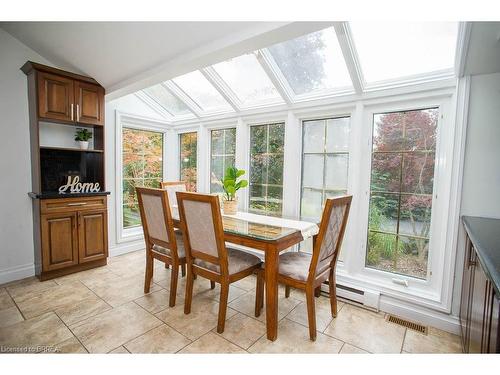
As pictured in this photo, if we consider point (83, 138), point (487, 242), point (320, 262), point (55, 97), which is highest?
point (55, 97)

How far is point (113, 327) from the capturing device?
1.96 metres

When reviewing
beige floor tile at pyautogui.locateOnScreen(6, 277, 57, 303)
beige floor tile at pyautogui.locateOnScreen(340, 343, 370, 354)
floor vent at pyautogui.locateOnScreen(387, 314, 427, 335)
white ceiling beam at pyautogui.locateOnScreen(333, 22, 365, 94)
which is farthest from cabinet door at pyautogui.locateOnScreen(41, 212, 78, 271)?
floor vent at pyautogui.locateOnScreen(387, 314, 427, 335)

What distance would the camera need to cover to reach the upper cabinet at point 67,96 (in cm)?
261

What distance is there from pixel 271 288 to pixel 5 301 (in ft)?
8.13

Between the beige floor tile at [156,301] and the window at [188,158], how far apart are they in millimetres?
1921

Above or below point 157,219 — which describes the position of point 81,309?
below

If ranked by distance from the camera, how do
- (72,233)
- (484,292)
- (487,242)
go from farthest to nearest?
(72,233) → (487,242) → (484,292)

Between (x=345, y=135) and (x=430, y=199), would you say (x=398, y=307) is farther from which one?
(x=345, y=135)

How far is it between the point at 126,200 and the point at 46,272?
1337mm

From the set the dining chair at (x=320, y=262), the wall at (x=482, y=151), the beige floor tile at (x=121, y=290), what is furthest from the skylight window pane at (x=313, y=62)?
the beige floor tile at (x=121, y=290)

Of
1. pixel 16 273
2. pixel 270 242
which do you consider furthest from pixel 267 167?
pixel 16 273

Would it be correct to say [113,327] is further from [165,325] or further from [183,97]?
[183,97]

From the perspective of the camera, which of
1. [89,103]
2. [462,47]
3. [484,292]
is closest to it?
[484,292]

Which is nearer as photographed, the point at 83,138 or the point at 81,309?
the point at 81,309
